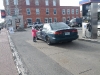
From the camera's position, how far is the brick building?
127 ft

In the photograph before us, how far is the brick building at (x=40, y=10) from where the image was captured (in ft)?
127

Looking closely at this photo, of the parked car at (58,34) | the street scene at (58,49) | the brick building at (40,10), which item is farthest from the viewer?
the brick building at (40,10)

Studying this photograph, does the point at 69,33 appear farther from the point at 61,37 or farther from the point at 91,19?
the point at 91,19

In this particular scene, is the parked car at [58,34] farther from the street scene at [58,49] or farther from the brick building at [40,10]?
the brick building at [40,10]

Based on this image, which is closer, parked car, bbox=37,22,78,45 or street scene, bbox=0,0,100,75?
street scene, bbox=0,0,100,75

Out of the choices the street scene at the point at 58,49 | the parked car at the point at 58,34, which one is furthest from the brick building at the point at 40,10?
the parked car at the point at 58,34

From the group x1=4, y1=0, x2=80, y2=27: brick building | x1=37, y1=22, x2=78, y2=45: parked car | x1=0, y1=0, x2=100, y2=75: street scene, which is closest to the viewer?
x1=0, y1=0, x2=100, y2=75: street scene

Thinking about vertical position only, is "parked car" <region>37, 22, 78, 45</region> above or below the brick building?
below

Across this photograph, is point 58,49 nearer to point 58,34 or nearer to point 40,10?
point 58,34

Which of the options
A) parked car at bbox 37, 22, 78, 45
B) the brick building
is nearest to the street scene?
parked car at bbox 37, 22, 78, 45

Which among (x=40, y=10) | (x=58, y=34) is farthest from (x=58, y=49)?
(x=40, y=10)

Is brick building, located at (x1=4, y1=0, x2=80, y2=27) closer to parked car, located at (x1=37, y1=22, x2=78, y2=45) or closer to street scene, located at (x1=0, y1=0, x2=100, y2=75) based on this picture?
street scene, located at (x1=0, y1=0, x2=100, y2=75)

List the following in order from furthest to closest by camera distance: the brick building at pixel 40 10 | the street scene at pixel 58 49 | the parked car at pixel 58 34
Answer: the brick building at pixel 40 10, the parked car at pixel 58 34, the street scene at pixel 58 49

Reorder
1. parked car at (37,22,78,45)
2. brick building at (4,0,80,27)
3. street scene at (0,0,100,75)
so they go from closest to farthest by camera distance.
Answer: street scene at (0,0,100,75), parked car at (37,22,78,45), brick building at (4,0,80,27)
